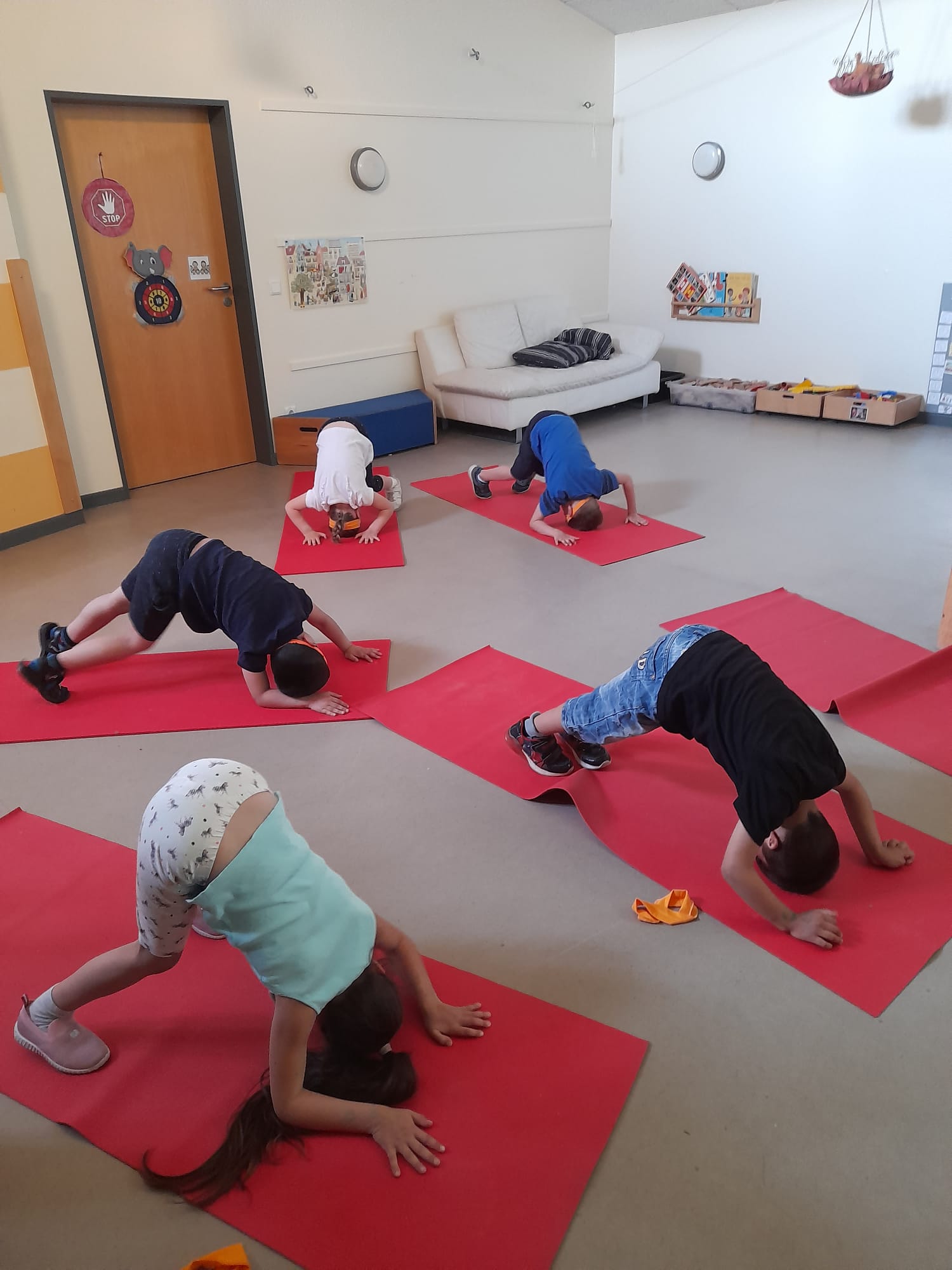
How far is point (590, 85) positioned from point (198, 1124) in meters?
7.83

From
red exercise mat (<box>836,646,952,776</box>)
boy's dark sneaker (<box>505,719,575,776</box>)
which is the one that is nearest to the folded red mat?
red exercise mat (<box>836,646,952,776</box>)

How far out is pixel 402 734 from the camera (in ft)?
9.48

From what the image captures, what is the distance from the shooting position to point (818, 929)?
1.99 m

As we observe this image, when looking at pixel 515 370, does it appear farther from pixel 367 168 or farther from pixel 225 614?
pixel 225 614

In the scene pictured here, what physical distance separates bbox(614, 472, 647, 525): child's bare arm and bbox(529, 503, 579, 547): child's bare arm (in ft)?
1.15

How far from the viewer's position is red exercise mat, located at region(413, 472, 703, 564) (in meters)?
4.30

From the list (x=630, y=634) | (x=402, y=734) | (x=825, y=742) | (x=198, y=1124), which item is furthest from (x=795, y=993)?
(x=630, y=634)

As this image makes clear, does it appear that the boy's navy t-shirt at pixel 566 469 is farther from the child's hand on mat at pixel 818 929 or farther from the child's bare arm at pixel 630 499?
the child's hand on mat at pixel 818 929

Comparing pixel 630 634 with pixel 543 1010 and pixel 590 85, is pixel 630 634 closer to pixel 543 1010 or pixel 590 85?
pixel 543 1010

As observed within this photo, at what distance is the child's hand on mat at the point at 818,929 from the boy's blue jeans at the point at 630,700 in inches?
21.9

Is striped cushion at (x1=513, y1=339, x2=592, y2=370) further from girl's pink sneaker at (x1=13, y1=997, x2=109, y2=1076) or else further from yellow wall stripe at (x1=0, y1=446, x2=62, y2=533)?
girl's pink sneaker at (x1=13, y1=997, x2=109, y2=1076)

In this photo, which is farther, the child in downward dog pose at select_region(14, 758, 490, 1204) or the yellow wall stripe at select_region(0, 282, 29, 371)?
the yellow wall stripe at select_region(0, 282, 29, 371)

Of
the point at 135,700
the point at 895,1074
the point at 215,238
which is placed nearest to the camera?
the point at 895,1074

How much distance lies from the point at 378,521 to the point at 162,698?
171cm
